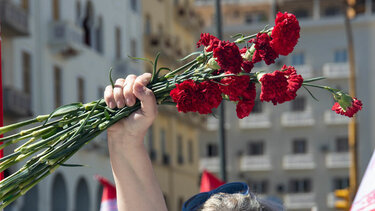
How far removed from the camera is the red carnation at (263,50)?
11.7 feet

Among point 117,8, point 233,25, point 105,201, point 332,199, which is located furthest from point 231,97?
point 233,25

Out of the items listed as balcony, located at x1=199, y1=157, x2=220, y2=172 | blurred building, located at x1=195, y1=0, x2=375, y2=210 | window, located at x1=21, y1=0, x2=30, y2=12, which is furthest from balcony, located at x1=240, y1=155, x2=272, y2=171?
window, located at x1=21, y1=0, x2=30, y2=12

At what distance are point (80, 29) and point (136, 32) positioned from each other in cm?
824

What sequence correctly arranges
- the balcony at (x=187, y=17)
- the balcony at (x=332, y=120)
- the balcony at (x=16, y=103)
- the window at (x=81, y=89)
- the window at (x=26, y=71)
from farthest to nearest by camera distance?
the balcony at (x=332, y=120), the balcony at (x=187, y=17), the window at (x=81, y=89), the window at (x=26, y=71), the balcony at (x=16, y=103)

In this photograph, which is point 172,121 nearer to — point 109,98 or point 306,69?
point 306,69

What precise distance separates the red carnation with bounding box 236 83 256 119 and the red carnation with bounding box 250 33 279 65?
10cm

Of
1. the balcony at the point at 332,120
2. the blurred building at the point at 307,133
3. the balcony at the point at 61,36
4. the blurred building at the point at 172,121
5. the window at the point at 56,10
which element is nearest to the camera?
the balcony at the point at 61,36

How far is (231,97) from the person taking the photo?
3.58 metres

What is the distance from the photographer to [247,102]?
3.62m

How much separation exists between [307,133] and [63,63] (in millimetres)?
30352

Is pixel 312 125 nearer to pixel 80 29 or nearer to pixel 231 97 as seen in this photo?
pixel 80 29

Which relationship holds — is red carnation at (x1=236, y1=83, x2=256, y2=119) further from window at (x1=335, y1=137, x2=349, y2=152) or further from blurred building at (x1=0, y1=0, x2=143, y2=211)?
window at (x1=335, y1=137, x2=349, y2=152)

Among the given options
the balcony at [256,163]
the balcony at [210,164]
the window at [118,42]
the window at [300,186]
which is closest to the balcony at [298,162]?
the window at [300,186]

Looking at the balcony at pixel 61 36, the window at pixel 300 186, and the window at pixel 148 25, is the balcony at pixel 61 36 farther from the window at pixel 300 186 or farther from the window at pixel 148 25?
the window at pixel 300 186
